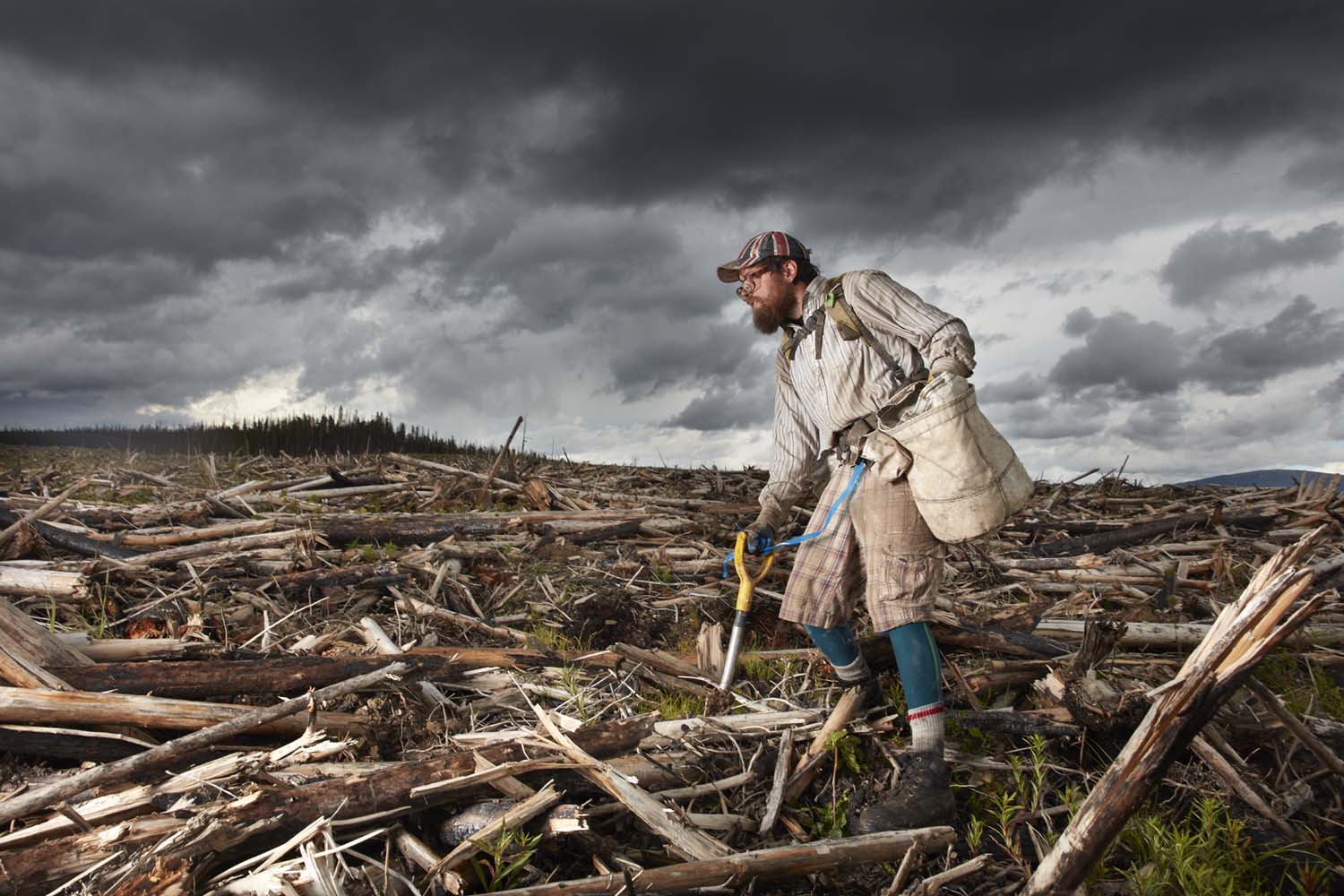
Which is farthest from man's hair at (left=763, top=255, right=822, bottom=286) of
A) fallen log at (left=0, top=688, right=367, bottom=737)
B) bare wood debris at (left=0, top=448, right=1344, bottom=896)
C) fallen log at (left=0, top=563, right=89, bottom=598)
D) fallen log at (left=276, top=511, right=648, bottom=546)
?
fallen log at (left=0, top=563, right=89, bottom=598)

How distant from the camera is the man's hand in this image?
199 inches

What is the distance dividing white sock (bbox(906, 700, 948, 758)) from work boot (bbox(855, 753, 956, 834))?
4 cm

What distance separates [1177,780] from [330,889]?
4075mm

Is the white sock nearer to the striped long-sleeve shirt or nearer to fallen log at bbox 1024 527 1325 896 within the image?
fallen log at bbox 1024 527 1325 896

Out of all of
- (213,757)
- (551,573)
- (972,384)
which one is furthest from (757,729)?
(551,573)

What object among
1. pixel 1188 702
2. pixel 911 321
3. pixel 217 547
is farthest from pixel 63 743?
pixel 1188 702

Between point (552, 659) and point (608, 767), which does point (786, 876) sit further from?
point (552, 659)

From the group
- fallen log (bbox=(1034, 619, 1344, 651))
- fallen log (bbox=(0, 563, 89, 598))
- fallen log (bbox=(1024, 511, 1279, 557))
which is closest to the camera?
fallen log (bbox=(1034, 619, 1344, 651))

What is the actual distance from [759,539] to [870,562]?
2.97 ft

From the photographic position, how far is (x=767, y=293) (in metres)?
4.97

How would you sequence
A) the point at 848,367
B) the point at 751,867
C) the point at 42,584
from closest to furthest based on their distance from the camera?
the point at 751,867
the point at 848,367
the point at 42,584

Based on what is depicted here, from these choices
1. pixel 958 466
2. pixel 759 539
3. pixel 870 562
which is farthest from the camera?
pixel 759 539

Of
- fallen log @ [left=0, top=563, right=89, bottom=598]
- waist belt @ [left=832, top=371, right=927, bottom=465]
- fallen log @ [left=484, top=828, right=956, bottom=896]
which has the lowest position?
fallen log @ [left=484, top=828, right=956, bottom=896]

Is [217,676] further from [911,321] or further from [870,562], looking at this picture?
[911,321]
